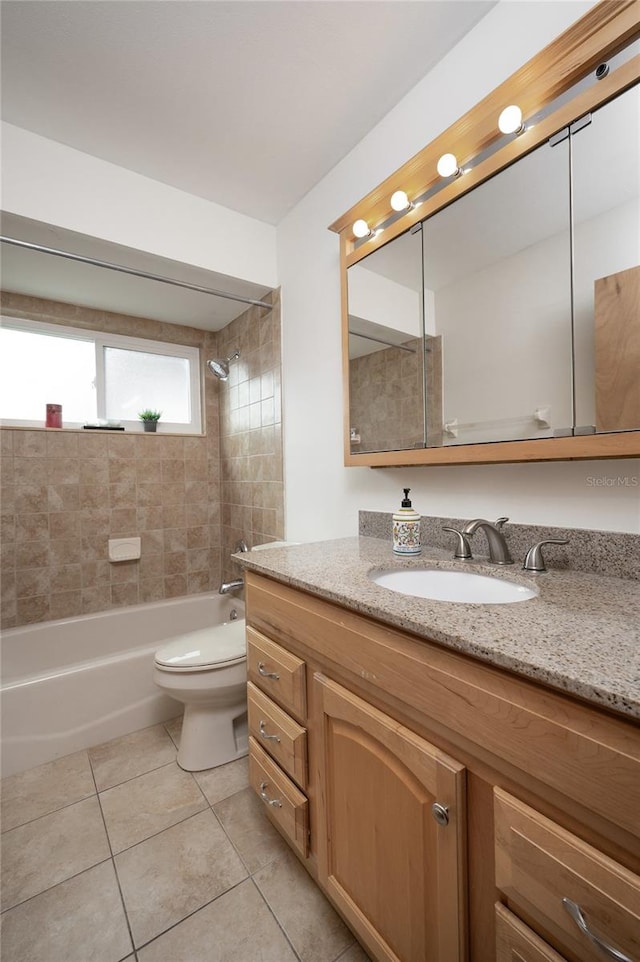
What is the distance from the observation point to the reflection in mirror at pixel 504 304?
3.18ft

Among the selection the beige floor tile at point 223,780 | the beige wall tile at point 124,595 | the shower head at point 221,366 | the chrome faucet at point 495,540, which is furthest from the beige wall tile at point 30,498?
the chrome faucet at point 495,540

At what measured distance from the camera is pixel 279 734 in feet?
3.56

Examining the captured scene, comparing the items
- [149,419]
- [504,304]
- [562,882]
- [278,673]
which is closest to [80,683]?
[278,673]

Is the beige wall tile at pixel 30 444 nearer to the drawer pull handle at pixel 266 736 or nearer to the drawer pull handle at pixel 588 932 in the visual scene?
the drawer pull handle at pixel 266 736

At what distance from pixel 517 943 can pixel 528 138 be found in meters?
1.56

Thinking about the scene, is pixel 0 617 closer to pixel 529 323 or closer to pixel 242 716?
pixel 242 716

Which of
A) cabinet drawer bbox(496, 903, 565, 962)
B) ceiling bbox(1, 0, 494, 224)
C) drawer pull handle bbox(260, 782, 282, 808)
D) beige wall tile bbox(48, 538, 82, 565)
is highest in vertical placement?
ceiling bbox(1, 0, 494, 224)

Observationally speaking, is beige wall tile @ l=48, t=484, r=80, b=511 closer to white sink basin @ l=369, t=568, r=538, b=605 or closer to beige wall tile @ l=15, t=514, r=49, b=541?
beige wall tile @ l=15, t=514, r=49, b=541

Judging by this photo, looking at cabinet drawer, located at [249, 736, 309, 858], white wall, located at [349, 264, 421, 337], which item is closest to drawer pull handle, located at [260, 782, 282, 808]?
cabinet drawer, located at [249, 736, 309, 858]

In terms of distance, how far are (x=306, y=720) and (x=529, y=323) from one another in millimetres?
1156

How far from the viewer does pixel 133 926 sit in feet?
3.30

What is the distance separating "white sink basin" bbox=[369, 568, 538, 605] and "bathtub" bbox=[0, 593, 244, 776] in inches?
55.1

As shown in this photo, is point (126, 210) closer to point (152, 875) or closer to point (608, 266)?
point (608, 266)

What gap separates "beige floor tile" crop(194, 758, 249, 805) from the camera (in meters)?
1.45
